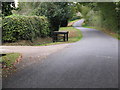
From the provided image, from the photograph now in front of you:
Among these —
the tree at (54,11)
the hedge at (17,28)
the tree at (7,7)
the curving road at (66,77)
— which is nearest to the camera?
the curving road at (66,77)

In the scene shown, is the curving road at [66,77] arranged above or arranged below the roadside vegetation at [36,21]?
below

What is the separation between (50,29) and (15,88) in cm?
1448

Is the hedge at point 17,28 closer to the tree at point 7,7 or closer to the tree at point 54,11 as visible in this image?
the tree at point 54,11

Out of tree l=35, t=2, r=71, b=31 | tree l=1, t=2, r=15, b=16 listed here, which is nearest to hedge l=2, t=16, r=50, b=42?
tree l=35, t=2, r=71, b=31

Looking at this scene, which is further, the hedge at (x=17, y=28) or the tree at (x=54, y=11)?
the tree at (x=54, y=11)

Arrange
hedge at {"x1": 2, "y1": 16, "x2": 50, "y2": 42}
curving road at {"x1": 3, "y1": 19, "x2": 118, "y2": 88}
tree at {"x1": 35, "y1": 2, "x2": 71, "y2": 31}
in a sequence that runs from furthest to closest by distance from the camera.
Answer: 1. tree at {"x1": 35, "y1": 2, "x2": 71, "y2": 31}
2. hedge at {"x1": 2, "y1": 16, "x2": 50, "y2": 42}
3. curving road at {"x1": 3, "y1": 19, "x2": 118, "y2": 88}

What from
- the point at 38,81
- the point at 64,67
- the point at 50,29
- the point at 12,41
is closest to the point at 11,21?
the point at 12,41

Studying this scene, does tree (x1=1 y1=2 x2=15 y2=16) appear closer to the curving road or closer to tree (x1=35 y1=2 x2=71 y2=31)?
the curving road

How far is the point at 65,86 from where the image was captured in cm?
411

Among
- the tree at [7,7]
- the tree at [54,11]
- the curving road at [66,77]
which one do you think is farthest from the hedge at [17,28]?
the curving road at [66,77]

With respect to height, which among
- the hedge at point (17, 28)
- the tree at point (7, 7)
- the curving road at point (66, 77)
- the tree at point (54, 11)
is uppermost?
the tree at point (54, 11)

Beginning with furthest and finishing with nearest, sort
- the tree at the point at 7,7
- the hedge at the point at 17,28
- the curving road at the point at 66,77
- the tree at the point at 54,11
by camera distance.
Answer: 1. the tree at the point at 54,11
2. the hedge at the point at 17,28
3. the tree at the point at 7,7
4. the curving road at the point at 66,77

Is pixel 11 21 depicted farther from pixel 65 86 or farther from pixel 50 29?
pixel 65 86

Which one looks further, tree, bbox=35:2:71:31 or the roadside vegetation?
tree, bbox=35:2:71:31
